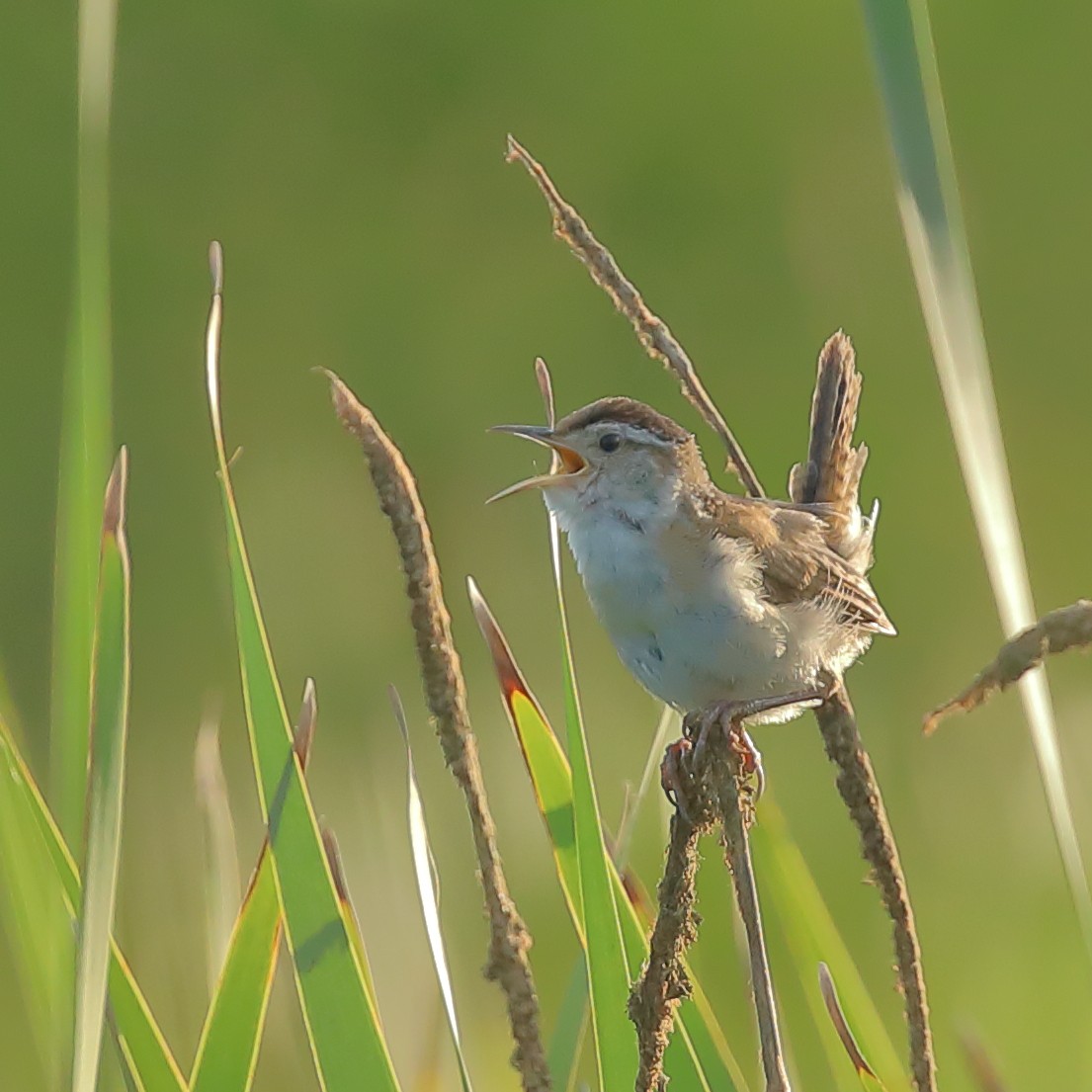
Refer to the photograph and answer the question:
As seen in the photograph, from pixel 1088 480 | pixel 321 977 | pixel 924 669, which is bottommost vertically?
pixel 321 977

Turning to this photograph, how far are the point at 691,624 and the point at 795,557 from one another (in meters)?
0.23

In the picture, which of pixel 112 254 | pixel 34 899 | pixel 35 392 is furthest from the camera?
pixel 112 254

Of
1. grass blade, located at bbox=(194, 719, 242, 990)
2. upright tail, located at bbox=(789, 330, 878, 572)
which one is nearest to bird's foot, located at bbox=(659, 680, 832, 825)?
grass blade, located at bbox=(194, 719, 242, 990)

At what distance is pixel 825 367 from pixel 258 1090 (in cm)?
156

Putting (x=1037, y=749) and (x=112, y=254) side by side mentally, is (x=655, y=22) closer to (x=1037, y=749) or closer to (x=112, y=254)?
(x=112, y=254)

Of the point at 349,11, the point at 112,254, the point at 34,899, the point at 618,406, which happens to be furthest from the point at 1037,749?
the point at 349,11

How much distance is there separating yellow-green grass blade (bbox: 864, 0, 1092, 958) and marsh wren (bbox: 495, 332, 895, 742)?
55 cm

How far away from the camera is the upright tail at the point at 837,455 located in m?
1.97

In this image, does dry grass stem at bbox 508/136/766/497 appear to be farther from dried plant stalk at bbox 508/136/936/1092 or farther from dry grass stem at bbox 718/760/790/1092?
dry grass stem at bbox 718/760/790/1092

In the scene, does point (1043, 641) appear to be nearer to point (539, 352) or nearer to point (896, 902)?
point (896, 902)

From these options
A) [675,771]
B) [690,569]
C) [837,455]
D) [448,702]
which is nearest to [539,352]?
[837,455]

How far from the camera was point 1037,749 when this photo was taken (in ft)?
2.98

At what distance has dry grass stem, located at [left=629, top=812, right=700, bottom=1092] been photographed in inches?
38.1

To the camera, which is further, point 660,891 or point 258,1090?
point 258,1090
